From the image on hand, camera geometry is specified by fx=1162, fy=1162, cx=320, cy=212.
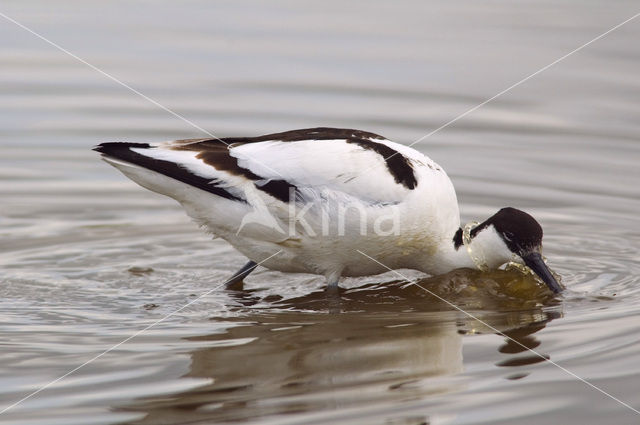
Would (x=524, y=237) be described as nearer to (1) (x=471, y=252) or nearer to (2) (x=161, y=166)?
(1) (x=471, y=252)

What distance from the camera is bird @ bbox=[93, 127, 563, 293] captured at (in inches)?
296

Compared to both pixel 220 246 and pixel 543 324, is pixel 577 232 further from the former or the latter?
pixel 220 246

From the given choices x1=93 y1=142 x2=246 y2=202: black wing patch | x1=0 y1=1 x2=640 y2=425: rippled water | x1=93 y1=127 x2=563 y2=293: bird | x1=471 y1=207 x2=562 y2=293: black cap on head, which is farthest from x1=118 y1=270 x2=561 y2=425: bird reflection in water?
x1=93 y1=142 x2=246 y2=202: black wing patch

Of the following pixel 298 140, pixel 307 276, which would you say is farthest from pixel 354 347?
pixel 307 276

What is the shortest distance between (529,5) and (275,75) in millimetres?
3722

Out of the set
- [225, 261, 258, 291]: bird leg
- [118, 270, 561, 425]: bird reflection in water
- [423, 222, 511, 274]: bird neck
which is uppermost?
[423, 222, 511, 274]: bird neck

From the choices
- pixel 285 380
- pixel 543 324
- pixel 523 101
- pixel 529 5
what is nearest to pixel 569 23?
pixel 529 5

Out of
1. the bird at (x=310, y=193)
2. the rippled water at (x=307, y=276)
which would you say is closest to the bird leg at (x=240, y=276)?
the rippled water at (x=307, y=276)

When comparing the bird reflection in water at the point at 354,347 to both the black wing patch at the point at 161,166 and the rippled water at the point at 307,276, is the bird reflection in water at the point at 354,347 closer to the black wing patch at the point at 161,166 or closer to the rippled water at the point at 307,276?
the rippled water at the point at 307,276

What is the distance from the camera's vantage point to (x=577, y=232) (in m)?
9.29

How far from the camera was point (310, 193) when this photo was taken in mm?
7504

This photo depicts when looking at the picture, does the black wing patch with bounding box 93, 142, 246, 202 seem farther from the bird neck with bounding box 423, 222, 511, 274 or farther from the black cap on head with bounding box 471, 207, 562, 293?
the black cap on head with bounding box 471, 207, 562, 293

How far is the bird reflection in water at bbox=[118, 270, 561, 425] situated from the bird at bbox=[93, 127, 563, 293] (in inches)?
13.0

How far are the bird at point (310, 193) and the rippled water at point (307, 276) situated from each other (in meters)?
0.40
